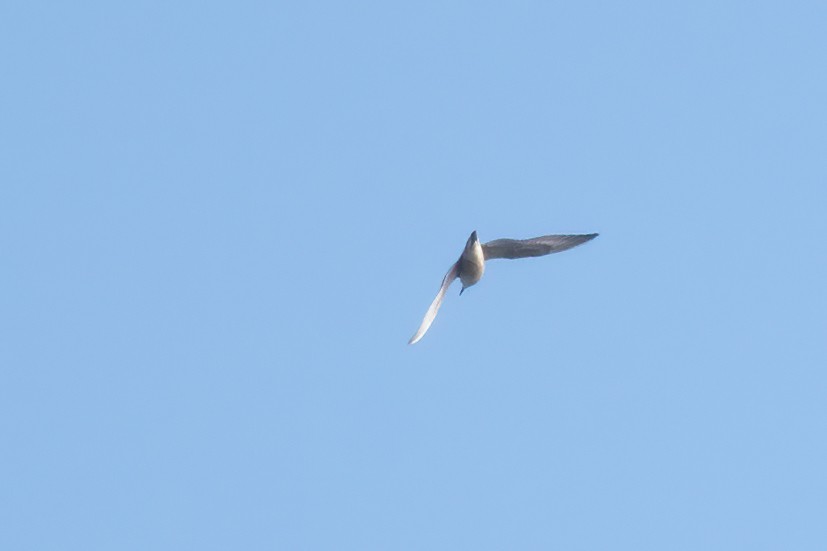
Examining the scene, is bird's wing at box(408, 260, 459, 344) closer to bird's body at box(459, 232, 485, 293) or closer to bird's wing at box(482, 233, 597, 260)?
bird's body at box(459, 232, 485, 293)

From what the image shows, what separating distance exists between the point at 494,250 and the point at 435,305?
4279 millimetres

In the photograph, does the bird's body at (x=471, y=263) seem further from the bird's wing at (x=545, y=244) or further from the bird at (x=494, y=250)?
the bird's wing at (x=545, y=244)

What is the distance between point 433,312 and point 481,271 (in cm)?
293

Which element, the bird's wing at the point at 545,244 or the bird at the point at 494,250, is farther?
the bird's wing at the point at 545,244

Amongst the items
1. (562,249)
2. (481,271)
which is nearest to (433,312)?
(481,271)

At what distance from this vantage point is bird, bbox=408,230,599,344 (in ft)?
93.2

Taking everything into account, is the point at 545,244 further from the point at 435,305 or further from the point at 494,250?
the point at 435,305

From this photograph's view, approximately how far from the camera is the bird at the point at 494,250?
28406mm

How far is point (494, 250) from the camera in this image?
3036 cm

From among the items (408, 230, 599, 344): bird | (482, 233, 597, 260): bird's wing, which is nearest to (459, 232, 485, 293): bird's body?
(408, 230, 599, 344): bird

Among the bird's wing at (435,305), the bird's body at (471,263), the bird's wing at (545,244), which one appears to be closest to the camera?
the bird's wing at (435,305)

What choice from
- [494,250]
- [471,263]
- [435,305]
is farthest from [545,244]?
[435,305]

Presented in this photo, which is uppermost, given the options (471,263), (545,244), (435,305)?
(545,244)

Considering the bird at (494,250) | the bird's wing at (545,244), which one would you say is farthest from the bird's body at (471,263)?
the bird's wing at (545,244)
